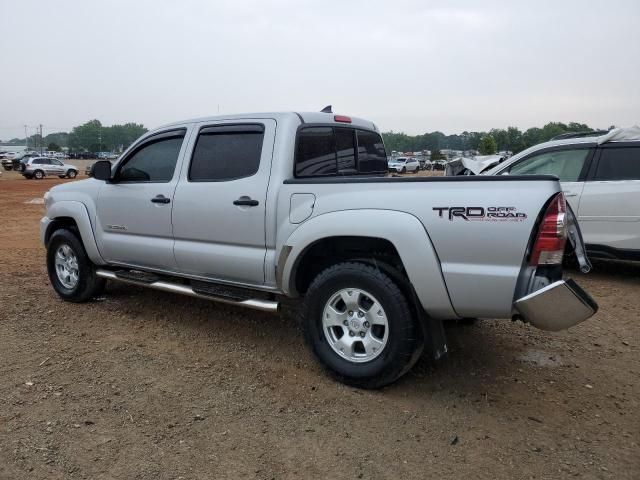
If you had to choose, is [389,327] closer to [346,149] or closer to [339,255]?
[339,255]

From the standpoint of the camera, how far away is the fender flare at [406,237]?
328cm

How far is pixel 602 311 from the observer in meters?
5.56

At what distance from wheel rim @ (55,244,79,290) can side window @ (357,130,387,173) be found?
3.11m

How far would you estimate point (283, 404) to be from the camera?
3496 mm

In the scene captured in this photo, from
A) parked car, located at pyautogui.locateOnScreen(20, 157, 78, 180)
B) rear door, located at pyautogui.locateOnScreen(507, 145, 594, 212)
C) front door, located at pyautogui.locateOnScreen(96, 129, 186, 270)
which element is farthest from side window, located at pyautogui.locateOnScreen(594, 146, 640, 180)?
parked car, located at pyautogui.locateOnScreen(20, 157, 78, 180)

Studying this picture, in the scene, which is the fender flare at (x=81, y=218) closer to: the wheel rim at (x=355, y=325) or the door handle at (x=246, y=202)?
the door handle at (x=246, y=202)

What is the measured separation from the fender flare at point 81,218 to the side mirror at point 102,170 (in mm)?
494

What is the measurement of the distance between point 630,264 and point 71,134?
491 feet

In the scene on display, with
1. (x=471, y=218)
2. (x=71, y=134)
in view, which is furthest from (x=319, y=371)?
(x=71, y=134)

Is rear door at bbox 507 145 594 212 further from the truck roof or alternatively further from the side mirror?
the side mirror

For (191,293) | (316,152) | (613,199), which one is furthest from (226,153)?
(613,199)

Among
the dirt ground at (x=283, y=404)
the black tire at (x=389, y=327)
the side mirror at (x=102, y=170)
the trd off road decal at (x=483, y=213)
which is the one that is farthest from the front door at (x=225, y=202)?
the trd off road decal at (x=483, y=213)

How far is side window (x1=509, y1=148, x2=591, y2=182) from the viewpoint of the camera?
7004 millimetres

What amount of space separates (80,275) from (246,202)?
2506 mm
